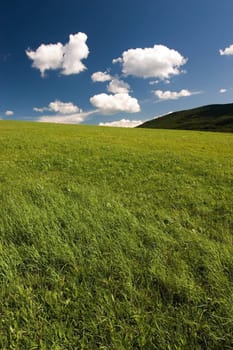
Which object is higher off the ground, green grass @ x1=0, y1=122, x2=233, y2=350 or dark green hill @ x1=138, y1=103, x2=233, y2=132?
dark green hill @ x1=138, y1=103, x2=233, y2=132

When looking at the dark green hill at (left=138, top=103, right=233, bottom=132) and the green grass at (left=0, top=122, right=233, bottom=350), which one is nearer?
the green grass at (left=0, top=122, right=233, bottom=350)

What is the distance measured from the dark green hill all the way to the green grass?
444 ft

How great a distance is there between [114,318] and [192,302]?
132 centimetres

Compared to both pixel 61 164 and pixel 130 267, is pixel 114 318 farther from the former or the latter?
pixel 61 164

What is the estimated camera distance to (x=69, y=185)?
8.95 m

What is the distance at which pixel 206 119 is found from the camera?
164 m

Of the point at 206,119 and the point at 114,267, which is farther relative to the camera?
the point at 206,119

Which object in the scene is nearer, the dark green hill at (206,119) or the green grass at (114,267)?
the green grass at (114,267)

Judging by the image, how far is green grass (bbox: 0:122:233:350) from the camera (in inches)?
130

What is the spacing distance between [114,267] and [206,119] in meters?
177

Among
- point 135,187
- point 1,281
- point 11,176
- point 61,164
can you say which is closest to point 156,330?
point 1,281

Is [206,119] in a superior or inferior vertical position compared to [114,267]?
superior

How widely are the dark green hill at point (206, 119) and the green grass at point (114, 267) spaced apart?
135 metres

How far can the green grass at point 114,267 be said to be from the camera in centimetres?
330
